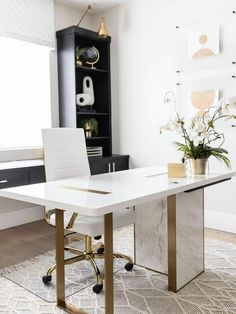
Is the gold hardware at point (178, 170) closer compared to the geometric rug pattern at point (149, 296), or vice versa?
the geometric rug pattern at point (149, 296)

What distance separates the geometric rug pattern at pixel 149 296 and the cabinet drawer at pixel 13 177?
85 centimetres

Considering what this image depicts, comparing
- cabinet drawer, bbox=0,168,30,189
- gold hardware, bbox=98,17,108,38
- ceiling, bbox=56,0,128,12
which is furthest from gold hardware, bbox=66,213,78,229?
ceiling, bbox=56,0,128,12

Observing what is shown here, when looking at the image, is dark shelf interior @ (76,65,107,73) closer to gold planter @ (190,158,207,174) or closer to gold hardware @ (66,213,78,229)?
gold planter @ (190,158,207,174)

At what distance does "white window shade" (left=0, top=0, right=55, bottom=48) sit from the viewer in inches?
131

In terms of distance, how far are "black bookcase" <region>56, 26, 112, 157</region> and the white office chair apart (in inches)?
50.6

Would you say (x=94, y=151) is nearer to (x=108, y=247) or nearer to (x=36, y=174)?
(x=36, y=174)

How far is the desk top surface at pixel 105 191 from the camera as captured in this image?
143 cm

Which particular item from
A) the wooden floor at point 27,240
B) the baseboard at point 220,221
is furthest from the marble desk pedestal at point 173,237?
the baseboard at point 220,221

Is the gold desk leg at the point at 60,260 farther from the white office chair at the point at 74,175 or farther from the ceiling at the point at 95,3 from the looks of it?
the ceiling at the point at 95,3

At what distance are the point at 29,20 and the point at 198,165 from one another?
2.51m

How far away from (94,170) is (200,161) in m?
1.65

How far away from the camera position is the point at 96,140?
4227 mm

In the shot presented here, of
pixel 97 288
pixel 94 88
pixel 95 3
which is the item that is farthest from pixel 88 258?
pixel 95 3

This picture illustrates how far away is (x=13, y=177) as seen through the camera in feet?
9.52
